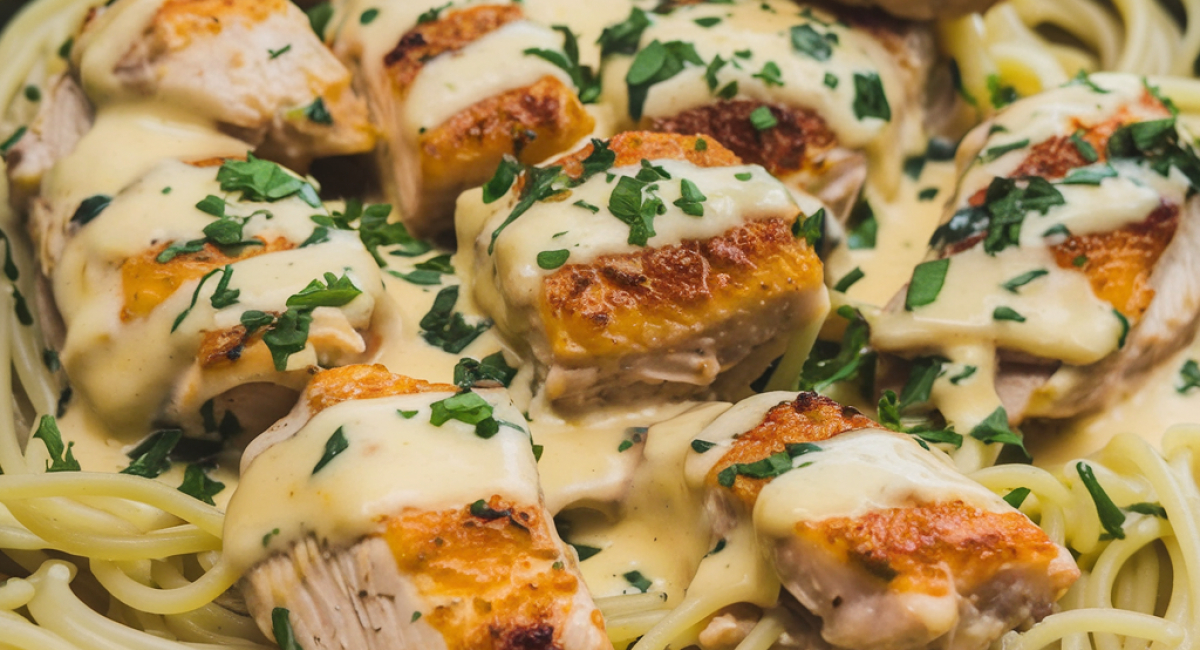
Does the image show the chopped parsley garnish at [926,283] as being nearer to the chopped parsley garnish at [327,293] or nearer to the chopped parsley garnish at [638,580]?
the chopped parsley garnish at [638,580]

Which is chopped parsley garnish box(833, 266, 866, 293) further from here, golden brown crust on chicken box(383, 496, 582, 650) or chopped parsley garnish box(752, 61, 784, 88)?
golden brown crust on chicken box(383, 496, 582, 650)

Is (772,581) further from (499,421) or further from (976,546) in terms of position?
(499,421)

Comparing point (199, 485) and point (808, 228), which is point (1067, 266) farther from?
point (199, 485)

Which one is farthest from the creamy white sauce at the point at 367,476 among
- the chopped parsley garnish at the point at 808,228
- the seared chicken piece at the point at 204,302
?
the chopped parsley garnish at the point at 808,228

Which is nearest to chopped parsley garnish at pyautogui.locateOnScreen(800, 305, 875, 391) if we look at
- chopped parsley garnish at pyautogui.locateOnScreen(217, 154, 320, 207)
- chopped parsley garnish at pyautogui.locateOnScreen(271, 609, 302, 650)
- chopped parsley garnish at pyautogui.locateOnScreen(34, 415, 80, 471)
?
chopped parsley garnish at pyautogui.locateOnScreen(217, 154, 320, 207)

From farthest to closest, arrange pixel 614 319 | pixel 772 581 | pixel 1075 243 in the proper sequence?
1. pixel 1075 243
2. pixel 614 319
3. pixel 772 581

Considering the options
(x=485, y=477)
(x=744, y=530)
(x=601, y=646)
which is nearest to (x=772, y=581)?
(x=744, y=530)

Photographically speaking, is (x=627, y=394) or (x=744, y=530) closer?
(x=744, y=530)
